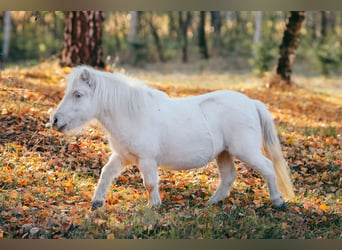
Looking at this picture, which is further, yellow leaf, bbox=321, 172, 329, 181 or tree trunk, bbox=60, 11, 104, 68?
tree trunk, bbox=60, 11, 104, 68

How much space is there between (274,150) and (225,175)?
0.57 metres

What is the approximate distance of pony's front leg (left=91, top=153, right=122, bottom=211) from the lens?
16.6 ft

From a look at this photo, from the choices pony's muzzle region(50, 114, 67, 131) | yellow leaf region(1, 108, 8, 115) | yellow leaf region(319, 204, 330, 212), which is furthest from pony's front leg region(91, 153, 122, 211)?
yellow leaf region(1, 108, 8, 115)

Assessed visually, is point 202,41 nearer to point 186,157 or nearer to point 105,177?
point 186,157

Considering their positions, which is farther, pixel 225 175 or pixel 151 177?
pixel 225 175

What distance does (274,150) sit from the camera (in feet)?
18.2

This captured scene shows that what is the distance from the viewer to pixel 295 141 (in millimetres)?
7566

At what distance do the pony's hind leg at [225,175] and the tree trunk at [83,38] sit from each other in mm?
4986

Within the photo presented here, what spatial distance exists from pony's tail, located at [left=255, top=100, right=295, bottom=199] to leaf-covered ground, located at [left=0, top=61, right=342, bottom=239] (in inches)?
6.8

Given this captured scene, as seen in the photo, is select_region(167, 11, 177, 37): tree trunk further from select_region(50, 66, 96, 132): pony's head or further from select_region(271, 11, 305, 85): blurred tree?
select_region(50, 66, 96, 132): pony's head

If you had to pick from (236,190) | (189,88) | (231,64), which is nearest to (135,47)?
(231,64)

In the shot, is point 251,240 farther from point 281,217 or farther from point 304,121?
point 304,121

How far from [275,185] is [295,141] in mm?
2379

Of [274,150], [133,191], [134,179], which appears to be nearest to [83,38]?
[134,179]
